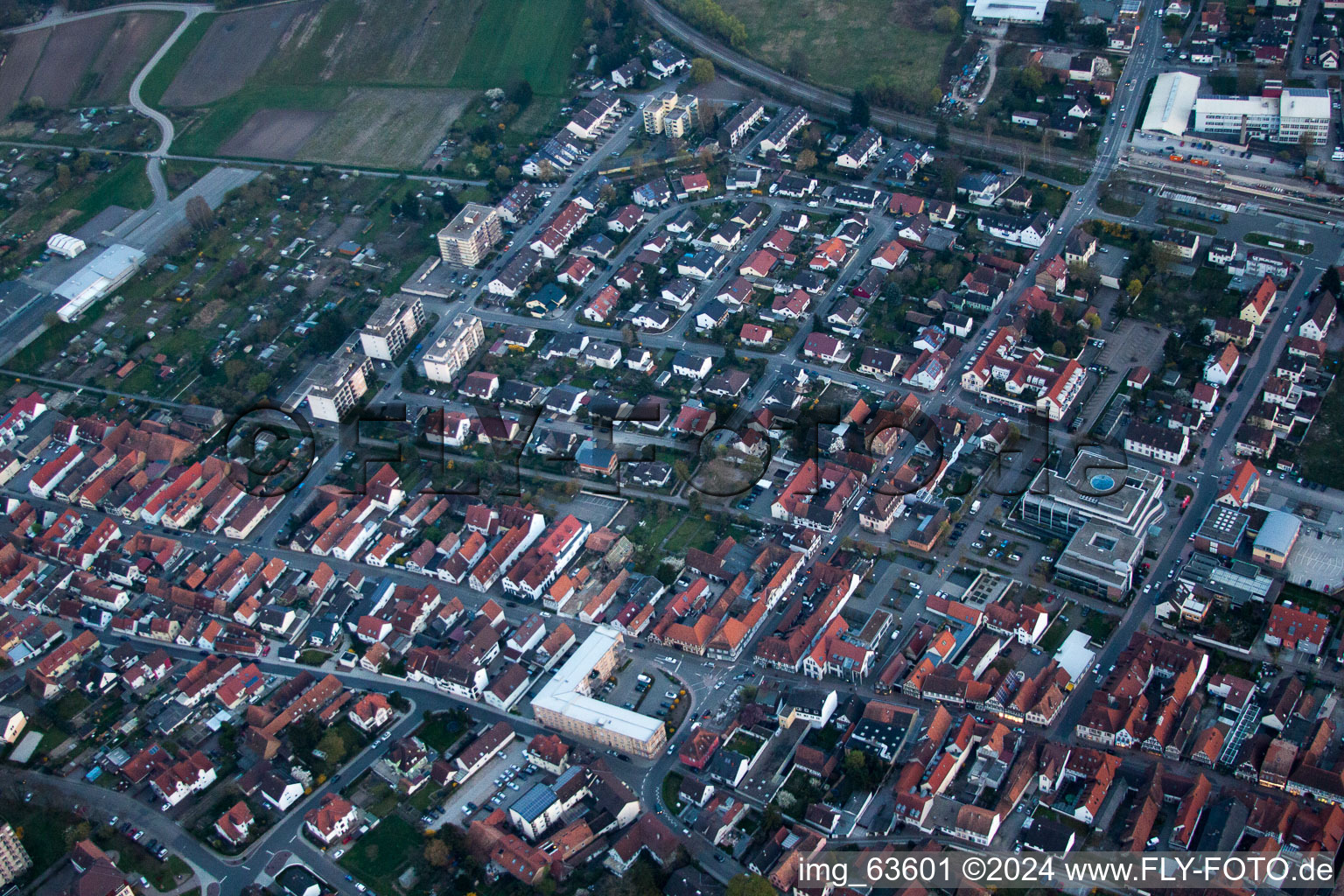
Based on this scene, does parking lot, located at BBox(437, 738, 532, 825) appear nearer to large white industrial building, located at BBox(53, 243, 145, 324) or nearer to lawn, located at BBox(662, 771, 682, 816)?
lawn, located at BBox(662, 771, 682, 816)

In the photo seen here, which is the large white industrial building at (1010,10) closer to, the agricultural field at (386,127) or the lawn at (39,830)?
the agricultural field at (386,127)

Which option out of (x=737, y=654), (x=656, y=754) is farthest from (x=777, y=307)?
(x=656, y=754)

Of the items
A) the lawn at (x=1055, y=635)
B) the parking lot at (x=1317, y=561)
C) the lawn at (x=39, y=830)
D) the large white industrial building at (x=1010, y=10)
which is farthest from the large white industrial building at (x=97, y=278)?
the parking lot at (x=1317, y=561)

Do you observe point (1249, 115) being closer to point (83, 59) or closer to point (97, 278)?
point (97, 278)

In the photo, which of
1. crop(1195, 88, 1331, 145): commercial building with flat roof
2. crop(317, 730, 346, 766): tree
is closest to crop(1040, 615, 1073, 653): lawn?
crop(317, 730, 346, 766): tree

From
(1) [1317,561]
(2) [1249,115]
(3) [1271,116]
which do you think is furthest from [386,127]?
(1) [1317,561]

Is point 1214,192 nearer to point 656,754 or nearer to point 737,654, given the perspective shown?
point 737,654
